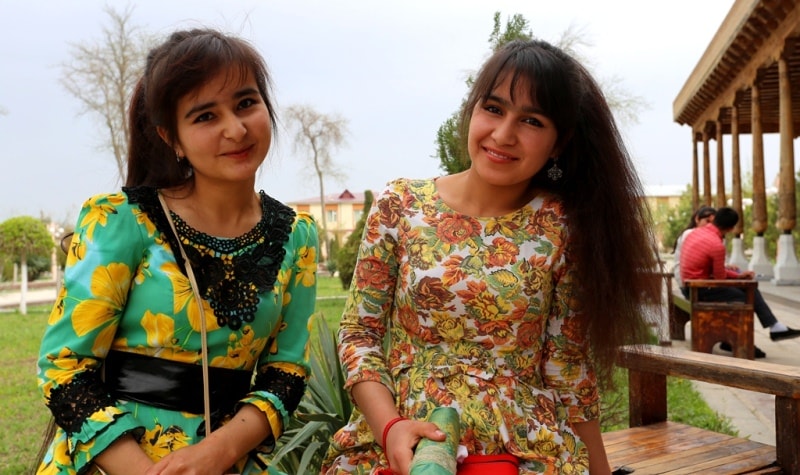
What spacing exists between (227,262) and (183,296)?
138 millimetres

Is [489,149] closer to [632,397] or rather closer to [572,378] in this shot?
[572,378]

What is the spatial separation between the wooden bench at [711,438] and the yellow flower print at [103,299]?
1.66 m

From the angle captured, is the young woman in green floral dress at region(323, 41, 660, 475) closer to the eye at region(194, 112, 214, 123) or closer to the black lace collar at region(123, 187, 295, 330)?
the black lace collar at region(123, 187, 295, 330)

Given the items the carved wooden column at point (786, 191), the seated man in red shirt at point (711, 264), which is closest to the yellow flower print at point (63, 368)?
the seated man in red shirt at point (711, 264)

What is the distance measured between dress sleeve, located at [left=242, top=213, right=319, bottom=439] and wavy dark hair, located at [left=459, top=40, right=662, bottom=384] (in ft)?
1.89

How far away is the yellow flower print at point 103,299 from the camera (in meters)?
1.35

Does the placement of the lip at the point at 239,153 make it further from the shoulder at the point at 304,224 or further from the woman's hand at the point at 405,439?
the woman's hand at the point at 405,439

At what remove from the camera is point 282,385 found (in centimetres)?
158

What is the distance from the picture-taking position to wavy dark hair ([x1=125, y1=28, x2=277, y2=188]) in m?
1.48

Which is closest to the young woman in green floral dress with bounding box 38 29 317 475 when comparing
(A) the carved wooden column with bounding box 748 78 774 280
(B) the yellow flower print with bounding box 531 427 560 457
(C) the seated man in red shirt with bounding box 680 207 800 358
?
(B) the yellow flower print with bounding box 531 427 560 457

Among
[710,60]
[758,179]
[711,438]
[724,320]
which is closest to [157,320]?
[711,438]

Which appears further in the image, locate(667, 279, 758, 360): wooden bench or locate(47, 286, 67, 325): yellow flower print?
locate(667, 279, 758, 360): wooden bench

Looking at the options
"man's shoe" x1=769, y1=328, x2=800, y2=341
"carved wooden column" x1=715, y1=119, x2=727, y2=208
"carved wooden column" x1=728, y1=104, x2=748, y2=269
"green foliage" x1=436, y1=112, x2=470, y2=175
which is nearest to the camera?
"green foliage" x1=436, y1=112, x2=470, y2=175

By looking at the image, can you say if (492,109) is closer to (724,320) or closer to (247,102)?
(247,102)
